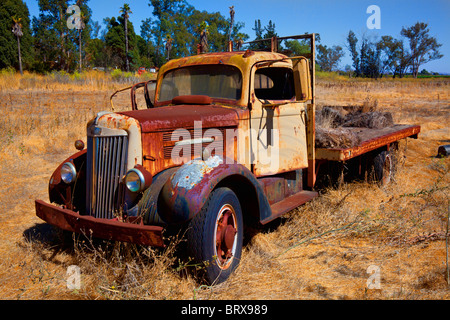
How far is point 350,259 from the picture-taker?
3607mm

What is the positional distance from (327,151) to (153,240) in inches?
111

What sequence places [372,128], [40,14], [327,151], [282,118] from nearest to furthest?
[282,118], [327,151], [372,128], [40,14]

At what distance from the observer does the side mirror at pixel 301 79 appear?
14.7 feet

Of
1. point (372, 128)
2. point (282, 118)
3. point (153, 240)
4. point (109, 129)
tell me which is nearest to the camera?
point (153, 240)

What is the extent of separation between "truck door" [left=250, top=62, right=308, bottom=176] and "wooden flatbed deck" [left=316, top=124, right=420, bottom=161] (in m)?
0.31

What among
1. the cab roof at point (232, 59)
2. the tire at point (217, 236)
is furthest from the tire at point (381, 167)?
the tire at point (217, 236)

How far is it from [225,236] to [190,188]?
61cm

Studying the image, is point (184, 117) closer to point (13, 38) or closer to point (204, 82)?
point (204, 82)

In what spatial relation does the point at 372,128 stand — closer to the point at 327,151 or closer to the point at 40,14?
the point at 327,151

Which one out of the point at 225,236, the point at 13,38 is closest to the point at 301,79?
the point at 225,236

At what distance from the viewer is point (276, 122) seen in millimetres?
4211

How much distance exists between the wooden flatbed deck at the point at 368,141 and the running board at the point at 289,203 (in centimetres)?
54

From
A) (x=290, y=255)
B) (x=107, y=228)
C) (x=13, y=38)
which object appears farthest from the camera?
(x=13, y=38)

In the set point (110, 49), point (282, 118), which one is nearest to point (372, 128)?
point (282, 118)
